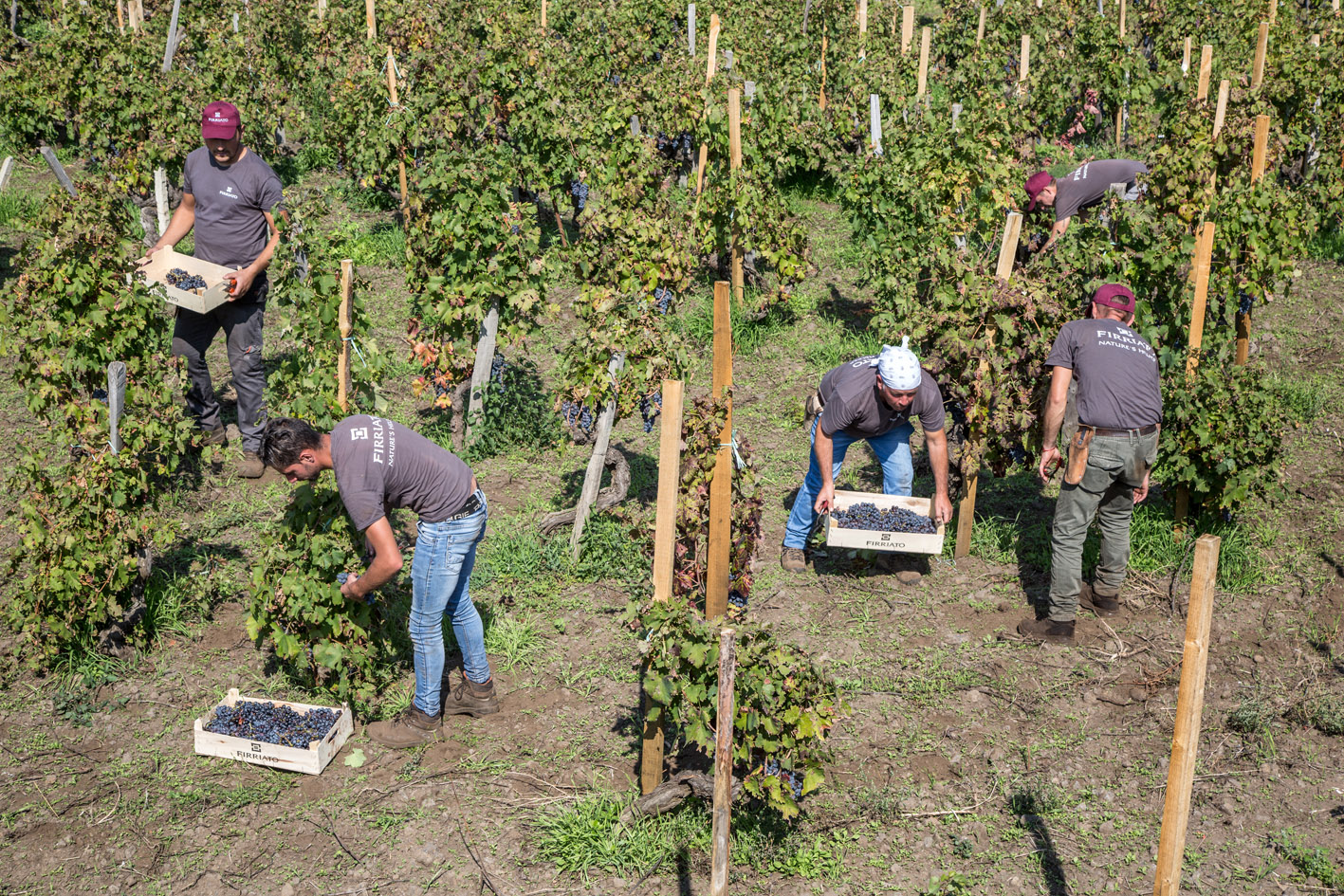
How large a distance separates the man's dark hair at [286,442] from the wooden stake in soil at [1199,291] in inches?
185

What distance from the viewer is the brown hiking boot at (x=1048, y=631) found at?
218 inches

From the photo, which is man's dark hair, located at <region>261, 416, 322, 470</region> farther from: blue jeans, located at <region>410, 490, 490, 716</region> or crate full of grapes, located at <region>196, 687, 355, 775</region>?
crate full of grapes, located at <region>196, 687, 355, 775</region>

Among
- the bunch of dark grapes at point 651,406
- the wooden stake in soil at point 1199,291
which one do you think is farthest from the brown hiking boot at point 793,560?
the wooden stake in soil at point 1199,291

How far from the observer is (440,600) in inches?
180

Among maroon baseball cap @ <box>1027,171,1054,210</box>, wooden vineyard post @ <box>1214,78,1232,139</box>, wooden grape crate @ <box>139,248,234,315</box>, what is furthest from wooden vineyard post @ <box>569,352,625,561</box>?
wooden vineyard post @ <box>1214,78,1232,139</box>

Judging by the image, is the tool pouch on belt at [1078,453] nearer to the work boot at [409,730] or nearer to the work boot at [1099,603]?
the work boot at [1099,603]

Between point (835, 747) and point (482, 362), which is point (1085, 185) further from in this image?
point (835, 747)

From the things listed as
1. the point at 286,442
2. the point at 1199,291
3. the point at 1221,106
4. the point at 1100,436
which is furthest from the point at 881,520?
the point at 1221,106

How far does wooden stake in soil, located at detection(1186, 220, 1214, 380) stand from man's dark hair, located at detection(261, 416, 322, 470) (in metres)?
4.70

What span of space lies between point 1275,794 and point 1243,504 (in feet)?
6.60

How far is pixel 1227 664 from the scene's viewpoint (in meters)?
5.35

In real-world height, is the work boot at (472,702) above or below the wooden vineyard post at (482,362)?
below

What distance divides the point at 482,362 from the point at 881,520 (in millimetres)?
2921

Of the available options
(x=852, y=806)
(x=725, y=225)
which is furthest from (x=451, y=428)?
(x=852, y=806)
